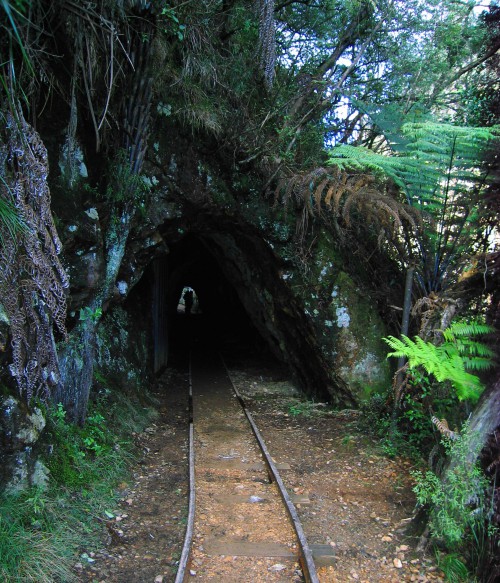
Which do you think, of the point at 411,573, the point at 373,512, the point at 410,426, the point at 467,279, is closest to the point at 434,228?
the point at 467,279

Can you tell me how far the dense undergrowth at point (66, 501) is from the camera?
3.46 meters

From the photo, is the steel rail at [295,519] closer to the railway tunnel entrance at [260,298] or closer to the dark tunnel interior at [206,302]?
the railway tunnel entrance at [260,298]

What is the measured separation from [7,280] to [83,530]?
236 centimetres

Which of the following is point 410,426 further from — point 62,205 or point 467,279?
point 62,205

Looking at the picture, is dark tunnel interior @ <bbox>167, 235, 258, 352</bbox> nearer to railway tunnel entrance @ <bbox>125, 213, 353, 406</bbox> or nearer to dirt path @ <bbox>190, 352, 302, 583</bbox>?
railway tunnel entrance @ <bbox>125, 213, 353, 406</bbox>

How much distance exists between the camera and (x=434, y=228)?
21.8ft

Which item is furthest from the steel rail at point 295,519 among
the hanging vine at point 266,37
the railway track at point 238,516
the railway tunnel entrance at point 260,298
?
the hanging vine at point 266,37

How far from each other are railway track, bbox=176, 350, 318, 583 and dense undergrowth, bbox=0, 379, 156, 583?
890 millimetres

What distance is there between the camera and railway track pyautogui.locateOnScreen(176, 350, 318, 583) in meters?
3.86

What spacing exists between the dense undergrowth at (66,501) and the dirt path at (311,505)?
177mm

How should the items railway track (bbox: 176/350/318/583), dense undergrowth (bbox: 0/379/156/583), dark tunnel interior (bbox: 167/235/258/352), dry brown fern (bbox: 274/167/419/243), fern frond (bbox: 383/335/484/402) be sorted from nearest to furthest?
1. dense undergrowth (bbox: 0/379/156/583)
2. railway track (bbox: 176/350/318/583)
3. fern frond (bbox: 383/335/484/402)
4. dry brown fern (bbox: 274/167/419/243)
5. dark tunnel interior (bbox: 167/235/258/352)

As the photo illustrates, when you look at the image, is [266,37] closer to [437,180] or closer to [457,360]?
[437,180]

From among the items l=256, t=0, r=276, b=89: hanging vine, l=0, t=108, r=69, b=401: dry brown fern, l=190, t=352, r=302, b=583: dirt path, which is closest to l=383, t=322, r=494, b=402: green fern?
l=190, t=352, r=302, b=583: dirt path

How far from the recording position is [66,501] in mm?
4355
